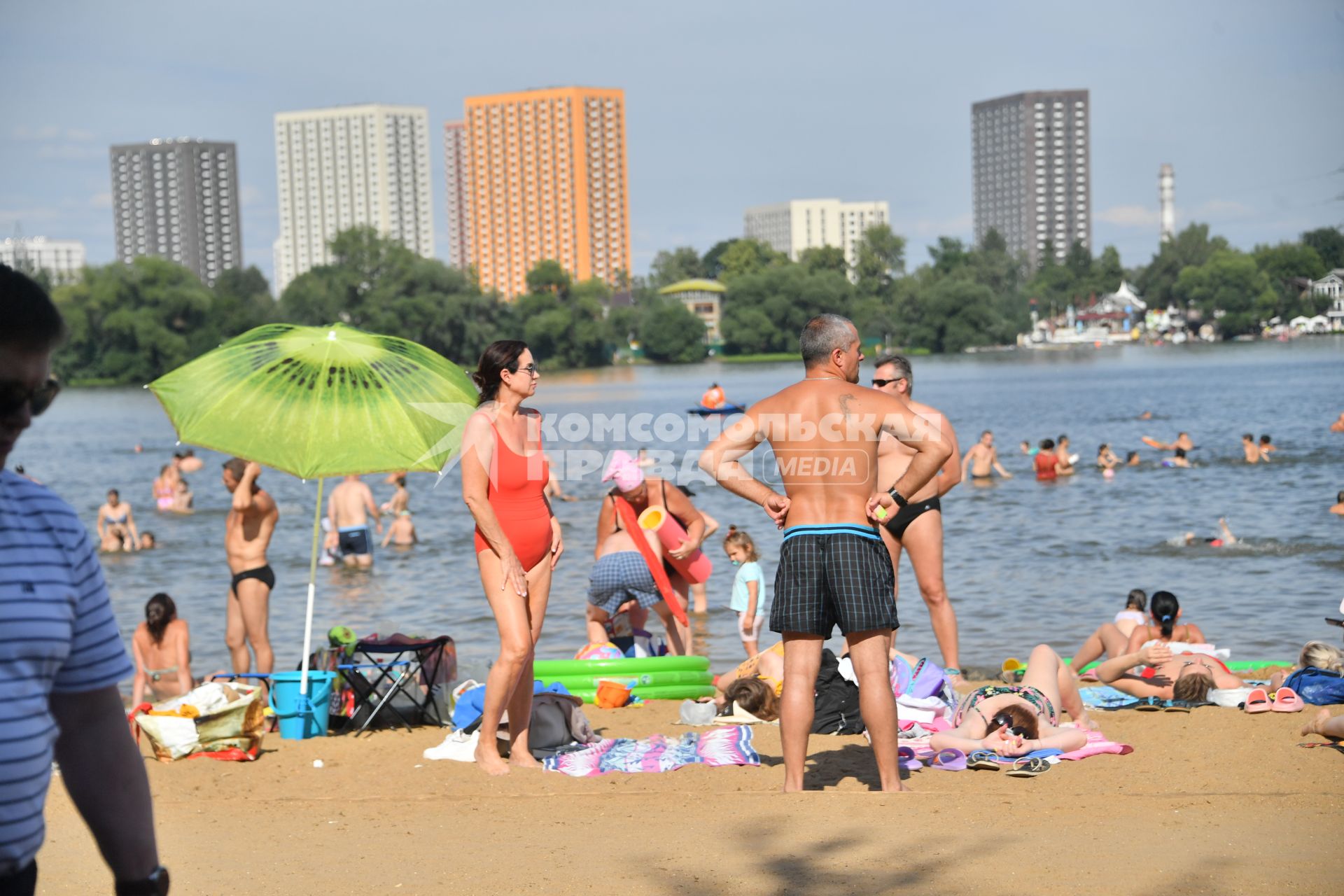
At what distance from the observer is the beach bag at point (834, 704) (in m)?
6.27

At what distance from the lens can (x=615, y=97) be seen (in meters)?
177

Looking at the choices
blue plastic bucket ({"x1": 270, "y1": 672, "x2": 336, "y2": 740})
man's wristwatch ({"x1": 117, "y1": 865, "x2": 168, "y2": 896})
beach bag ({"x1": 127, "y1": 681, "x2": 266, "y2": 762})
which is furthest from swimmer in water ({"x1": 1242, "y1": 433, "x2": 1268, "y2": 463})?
man's wristwatch ({"x1": 117, "y1": 865, "x2": 168, "y2": 896})

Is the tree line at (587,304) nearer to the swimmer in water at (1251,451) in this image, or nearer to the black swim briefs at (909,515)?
the swimmer in water at (1251,451)

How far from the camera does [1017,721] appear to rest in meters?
5.58

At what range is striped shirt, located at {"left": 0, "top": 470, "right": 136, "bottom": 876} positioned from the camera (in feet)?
5.64

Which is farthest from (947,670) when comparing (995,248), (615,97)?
(615,97)

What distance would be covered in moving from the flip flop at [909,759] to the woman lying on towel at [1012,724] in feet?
0.29

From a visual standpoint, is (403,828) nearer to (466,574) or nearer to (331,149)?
(466,574)

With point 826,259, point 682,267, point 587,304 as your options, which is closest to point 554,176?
point 682,267

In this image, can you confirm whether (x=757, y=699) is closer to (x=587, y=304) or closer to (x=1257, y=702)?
(x=1257, y=702)

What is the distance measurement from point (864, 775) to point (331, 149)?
679 feet

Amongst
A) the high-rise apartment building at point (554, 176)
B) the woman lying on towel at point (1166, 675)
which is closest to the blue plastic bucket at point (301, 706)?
Result: the woman lying on towel at point (1166, 675)

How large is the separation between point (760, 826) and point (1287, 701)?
3240mm

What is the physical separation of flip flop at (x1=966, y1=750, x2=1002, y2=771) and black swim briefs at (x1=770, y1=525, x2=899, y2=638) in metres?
1.03
